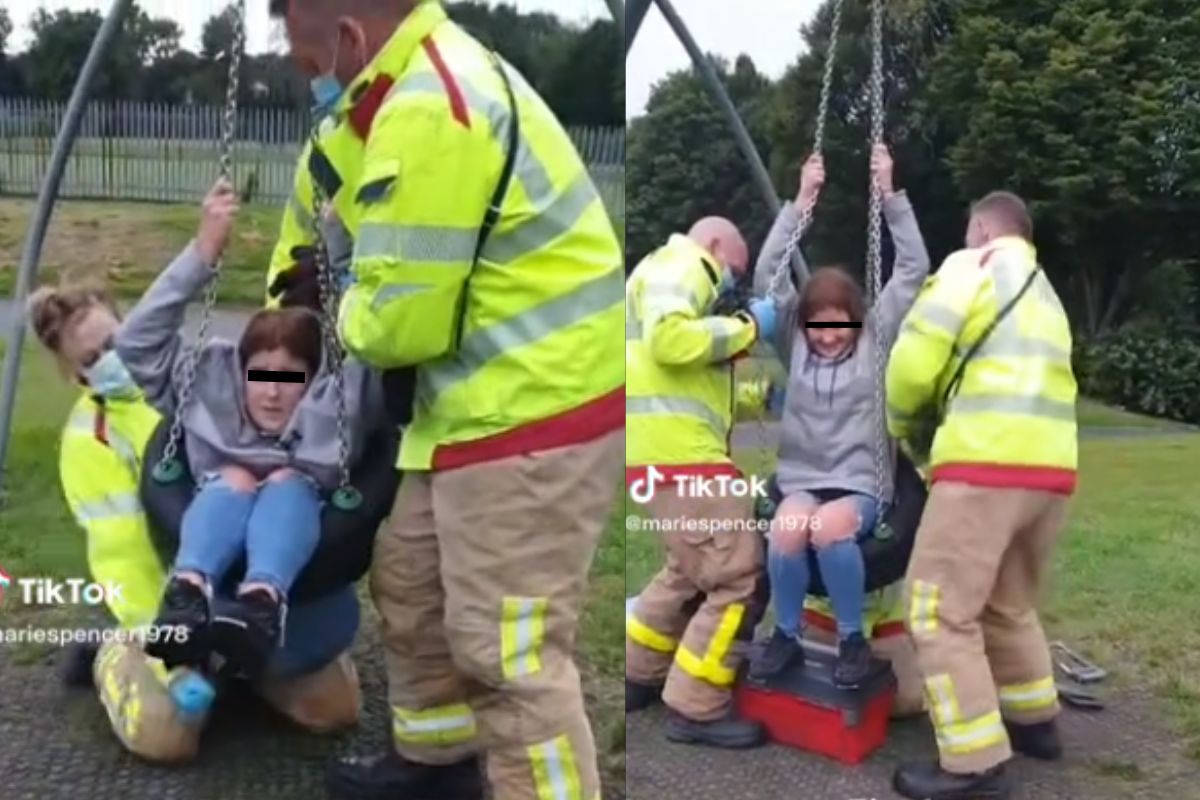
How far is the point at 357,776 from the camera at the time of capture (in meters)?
2.76

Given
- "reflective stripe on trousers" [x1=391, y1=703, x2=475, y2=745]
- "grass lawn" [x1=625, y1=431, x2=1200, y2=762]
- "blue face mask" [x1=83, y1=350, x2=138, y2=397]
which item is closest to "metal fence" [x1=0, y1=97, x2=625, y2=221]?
"blue face mask" [x1=83, y1=350, x2=138, y2=397]

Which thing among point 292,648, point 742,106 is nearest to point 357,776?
point 292,648

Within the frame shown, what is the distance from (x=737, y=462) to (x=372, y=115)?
1.09 m

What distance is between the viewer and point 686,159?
2.70m

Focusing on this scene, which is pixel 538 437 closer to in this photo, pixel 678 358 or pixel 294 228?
pixel 678 358

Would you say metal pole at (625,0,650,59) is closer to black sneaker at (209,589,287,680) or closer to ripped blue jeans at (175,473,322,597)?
ripped blue jeans at (175,473,322,597)

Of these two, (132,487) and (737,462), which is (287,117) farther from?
(737,462)

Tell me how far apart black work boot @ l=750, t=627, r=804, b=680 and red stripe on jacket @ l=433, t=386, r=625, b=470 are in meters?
0.88

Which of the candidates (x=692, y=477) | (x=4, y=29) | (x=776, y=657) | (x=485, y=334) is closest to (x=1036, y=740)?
(x=776, y=657)

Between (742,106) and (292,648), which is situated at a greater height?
(742,106)

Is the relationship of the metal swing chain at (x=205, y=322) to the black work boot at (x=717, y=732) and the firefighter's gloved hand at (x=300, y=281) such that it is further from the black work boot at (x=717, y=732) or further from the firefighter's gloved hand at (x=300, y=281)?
the black work boot at (x=717, y=732)

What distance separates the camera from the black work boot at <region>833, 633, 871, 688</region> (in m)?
2.98

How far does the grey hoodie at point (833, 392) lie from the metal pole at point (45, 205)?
1.13 m

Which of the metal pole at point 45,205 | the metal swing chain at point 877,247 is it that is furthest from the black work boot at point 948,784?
the metal pole at point 45,205
